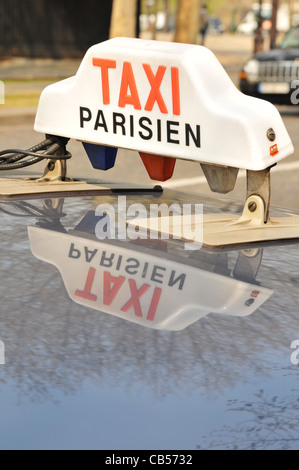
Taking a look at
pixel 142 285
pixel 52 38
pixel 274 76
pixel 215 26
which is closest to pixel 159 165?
pixel 142 285

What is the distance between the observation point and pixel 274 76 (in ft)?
52.4

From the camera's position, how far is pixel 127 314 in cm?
182

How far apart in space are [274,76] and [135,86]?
13.3 metres

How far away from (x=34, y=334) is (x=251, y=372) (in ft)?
1.26

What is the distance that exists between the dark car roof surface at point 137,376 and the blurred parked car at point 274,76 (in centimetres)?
1409

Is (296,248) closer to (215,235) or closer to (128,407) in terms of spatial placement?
(215,235)

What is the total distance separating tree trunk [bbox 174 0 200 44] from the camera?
26.1m

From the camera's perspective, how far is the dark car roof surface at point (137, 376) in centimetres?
136

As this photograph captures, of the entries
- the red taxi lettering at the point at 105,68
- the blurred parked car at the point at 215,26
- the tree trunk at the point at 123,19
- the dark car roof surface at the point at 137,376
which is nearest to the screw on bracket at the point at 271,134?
the red taxi lettering at the point at 105,68

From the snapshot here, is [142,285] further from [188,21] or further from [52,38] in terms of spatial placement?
[52,38]

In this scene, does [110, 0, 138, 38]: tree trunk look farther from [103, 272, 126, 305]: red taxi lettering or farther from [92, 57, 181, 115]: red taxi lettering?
[103, 272, 126, 305]: red taxi lettering

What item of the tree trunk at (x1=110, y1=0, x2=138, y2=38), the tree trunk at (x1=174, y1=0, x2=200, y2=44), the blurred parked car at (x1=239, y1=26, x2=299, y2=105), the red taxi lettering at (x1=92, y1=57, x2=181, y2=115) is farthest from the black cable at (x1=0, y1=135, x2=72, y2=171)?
the tree trunk at (x1=174, y1=0, x2=200, y2=44)
